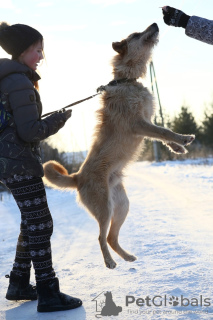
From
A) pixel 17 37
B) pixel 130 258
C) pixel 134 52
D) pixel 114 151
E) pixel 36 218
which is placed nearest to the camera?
pixel 17 37

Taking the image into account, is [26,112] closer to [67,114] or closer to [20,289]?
[67,114]

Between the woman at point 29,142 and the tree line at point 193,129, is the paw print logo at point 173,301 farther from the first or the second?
the tree line at point 193,129

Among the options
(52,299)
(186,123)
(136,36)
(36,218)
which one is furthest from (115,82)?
(186,123)

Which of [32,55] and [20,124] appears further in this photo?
[32,55]

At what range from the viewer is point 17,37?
283 cm

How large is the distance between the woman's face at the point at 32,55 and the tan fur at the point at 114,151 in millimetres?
1103

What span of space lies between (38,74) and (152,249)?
2.40 meters

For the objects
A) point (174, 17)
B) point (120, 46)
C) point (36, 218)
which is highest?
point (120, 46)

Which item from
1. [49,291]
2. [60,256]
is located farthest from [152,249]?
[49,291]

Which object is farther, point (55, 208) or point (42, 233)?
point (55, 208)

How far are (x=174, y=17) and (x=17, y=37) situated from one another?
122 cm

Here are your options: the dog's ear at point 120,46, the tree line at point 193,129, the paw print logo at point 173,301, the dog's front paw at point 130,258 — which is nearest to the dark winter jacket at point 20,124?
the paw print logo at point 173,301

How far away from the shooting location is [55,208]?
9.04 m

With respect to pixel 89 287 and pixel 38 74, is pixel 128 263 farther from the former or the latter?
pixel 38 74
